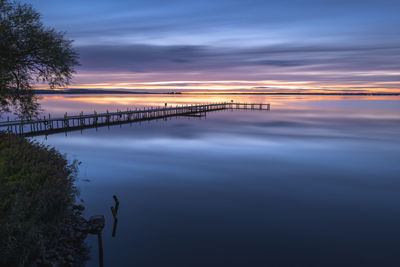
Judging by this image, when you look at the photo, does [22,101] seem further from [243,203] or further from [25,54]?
[243,203]

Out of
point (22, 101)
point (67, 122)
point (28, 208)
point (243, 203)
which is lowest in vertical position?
point (243, 203)

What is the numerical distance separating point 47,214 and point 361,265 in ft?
44.5

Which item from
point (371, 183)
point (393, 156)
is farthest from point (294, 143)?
point (371, 183)

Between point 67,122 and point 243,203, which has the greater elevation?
point 67,122

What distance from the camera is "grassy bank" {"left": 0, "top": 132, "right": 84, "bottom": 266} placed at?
856 cm

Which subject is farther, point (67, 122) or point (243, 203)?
point (67, 122)

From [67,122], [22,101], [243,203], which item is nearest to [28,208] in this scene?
[243,203]

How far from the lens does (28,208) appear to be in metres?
10.6

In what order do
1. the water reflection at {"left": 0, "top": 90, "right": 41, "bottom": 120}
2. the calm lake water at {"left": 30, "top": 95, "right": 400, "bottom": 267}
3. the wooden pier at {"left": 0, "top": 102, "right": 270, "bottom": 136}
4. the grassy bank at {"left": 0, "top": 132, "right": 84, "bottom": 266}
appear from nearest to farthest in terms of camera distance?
the grassy bank at {"left": 0, "top": 132, "right": 84, "bottom": 266} < the calm lake water at {"left": 30, "top": 95, "right": 400, "bottom": 267} < the water reflection at {"left": 0, "top": 90, "right": 41, "bottom": 120} < the wooden pier at {"left": 0, "top": 102, "right": 270, "bottom": 136}

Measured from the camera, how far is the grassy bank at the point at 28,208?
8562 mm

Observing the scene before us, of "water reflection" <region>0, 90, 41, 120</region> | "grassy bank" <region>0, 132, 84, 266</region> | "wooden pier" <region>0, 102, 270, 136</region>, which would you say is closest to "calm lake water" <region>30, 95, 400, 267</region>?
"grassy bank" <region>0, 132, 84, 266</region>

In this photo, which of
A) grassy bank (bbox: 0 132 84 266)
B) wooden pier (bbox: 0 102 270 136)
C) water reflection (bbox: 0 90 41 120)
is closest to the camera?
grassy bank (bbox: 0 132 84 266)

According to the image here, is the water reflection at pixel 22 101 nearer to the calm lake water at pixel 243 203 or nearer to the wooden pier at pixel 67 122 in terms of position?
the wooden pier at pixel 67 122

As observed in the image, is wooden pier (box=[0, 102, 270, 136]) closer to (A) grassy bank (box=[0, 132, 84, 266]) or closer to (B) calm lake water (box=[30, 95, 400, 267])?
(B) calm lake water (box=[30, 95, 400, 267])
